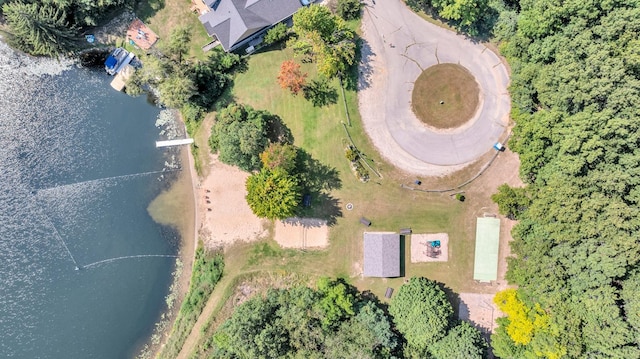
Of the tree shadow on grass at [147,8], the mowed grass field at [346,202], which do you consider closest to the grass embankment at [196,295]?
the mowed grass field at [346,202]

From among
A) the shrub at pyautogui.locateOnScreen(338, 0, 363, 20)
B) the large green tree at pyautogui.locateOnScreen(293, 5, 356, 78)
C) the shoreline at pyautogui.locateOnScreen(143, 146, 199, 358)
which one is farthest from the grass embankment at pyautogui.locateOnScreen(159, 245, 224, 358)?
the shrub at pyautogui.locateOnScreen(338, 0, 363, 20)

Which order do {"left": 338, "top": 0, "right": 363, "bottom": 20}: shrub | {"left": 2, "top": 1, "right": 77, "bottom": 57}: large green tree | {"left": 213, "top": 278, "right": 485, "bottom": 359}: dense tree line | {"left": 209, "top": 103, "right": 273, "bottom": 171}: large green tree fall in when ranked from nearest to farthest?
{"left": 213, "top": 278, "right": 485, "bottom": 359}: dense tree line
{"left": 209, "top": 103, "right": 273, "bottom": 171}: large green tree
{"left": 2, "top": 1, "right": 77, "bottom": 57}: large green tree
{"left": 338, "top": 0, "right": 363, "bottom": 20}: shrub

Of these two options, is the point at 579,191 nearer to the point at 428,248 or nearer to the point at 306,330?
the point at 428,248

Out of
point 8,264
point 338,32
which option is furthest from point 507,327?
point 8,264

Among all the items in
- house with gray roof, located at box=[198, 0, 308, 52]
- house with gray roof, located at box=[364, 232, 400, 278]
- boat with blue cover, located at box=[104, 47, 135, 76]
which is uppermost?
house with gray roof, located at box=[198, 0, 308, 52]

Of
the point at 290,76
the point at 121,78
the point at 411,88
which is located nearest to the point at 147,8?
the point at 121,78

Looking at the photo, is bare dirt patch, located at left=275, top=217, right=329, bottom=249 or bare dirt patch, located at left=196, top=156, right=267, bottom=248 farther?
bare dirt patch, located at left=196, top=156, right=267, bottom=248

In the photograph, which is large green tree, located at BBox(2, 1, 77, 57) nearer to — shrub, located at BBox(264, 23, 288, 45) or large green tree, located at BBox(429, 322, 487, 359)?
shrub, located at BBox(264, 23, 288, 45)
